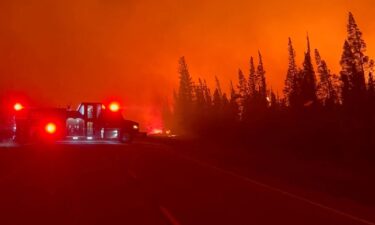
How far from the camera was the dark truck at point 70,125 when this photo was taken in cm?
4428

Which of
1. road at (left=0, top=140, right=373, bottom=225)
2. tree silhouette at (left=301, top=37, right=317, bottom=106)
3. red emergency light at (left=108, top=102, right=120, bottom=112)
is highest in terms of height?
tree silhouette at (left=301, top=37, right=317, bottom=106)

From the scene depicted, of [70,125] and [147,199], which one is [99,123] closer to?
[70,125]

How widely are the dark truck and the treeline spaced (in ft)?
39.0

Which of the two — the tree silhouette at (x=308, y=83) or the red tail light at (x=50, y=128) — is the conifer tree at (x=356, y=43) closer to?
the tree silhouette at (x=308, y=83)

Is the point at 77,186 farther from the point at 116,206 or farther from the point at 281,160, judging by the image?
the point at 281,160

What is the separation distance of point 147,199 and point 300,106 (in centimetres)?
6956

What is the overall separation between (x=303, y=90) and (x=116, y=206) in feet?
251

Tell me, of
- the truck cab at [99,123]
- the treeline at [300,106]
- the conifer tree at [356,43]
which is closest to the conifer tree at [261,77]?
the treeline at [300,106]

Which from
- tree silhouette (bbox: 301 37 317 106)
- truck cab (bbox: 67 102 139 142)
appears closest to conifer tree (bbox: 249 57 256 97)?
tree silhouette (bbox: 301 37 317 106)

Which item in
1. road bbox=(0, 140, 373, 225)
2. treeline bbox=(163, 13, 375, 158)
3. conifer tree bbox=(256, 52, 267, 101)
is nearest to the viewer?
road bbox=(0, 140, 373, 225)

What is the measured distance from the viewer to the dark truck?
145 feet

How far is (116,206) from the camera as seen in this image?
44.0ft

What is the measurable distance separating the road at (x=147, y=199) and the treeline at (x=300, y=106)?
16131 millimetres

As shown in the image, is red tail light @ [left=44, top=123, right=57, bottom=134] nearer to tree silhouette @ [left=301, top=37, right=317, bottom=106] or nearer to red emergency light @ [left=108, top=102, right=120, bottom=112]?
red emergency light @ [left=108, top=102, right=120, bottom=112]
